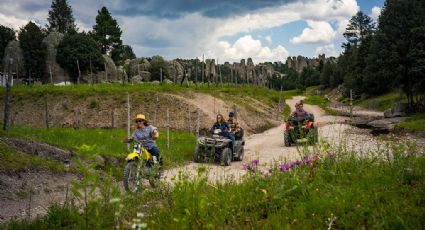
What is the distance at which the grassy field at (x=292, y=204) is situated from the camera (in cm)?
480

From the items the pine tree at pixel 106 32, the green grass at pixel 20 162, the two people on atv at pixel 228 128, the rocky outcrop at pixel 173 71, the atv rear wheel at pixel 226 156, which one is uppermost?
the pine tree at pixel 106 32

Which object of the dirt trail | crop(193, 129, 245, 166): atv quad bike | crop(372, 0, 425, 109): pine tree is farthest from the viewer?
crop(372, 0, 425, 109): pine tree

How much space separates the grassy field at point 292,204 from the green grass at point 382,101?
49975mm

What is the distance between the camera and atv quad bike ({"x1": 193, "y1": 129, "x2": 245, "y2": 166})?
15326 mm

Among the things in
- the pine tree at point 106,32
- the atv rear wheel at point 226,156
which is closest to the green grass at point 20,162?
the atv rear wheel at point 226,156

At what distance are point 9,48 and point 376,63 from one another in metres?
47.2

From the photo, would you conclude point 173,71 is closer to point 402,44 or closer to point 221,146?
point 402,44

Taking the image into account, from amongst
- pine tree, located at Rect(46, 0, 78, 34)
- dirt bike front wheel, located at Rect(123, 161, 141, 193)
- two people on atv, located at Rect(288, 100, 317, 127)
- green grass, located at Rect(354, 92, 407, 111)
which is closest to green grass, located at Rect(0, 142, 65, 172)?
dirt bike front wheel, located at Rect(123, 161, 141, 193)

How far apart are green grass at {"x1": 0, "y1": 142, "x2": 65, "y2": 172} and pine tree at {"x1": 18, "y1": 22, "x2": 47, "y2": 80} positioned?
1747 inches

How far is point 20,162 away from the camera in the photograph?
39.4 feet

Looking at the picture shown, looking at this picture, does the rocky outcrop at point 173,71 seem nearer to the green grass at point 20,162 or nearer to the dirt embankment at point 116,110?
the dirt embankment at point 116,110

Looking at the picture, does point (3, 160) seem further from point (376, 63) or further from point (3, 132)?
point (376, 63)

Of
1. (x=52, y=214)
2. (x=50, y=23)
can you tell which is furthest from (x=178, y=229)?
(x=50, y=23)

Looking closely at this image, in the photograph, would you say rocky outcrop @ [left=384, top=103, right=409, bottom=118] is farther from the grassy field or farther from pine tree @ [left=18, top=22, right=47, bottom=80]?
pine tree @ [left=18, top=22, right=47, bottom=80]
